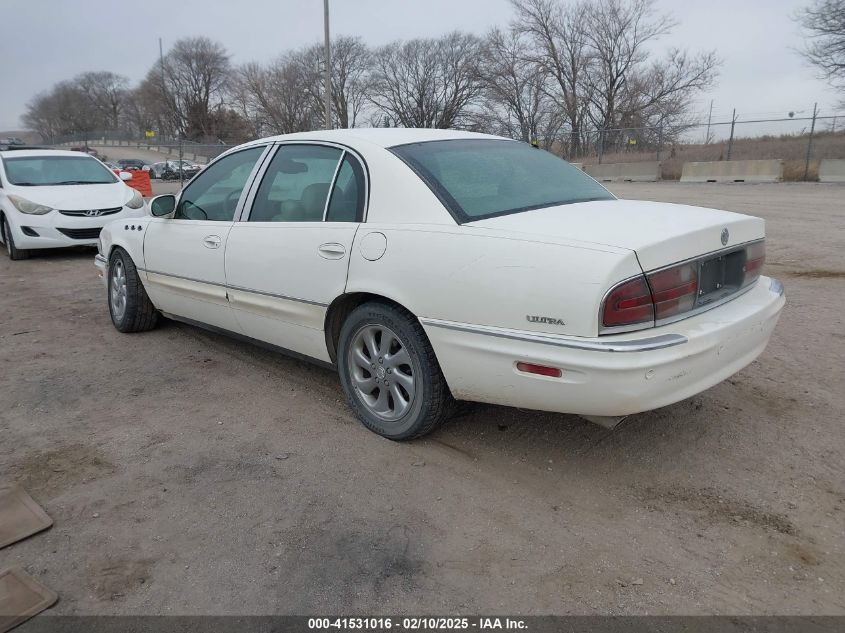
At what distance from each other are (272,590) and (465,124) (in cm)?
5466

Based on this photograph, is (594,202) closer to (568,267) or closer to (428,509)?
Answer: (568,267)

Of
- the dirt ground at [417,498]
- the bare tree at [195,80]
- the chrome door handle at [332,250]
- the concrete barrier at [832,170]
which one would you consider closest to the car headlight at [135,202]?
the dirt ground at [417,498]

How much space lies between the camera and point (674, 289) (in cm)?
263

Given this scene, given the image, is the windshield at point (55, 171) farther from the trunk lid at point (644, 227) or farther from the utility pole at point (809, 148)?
the utility pole at point (809, 148)

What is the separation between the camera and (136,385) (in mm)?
4258

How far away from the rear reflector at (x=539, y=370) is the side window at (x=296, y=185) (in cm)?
145

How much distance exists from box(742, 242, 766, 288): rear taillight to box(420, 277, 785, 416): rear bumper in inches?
6.7

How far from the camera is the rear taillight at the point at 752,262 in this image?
10.3ft

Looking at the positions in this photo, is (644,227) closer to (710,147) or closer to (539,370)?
(539,370)

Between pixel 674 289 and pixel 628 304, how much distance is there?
0.88 ft

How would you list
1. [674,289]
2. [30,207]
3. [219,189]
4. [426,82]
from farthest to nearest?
[426,82]
[30,207]
[219,189]
[674,289]

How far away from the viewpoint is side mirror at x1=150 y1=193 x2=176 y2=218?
463 cm

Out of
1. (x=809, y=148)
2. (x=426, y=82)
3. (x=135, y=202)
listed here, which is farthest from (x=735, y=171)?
(x=426, y=82)

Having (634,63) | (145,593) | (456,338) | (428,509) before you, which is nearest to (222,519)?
(145,593)
